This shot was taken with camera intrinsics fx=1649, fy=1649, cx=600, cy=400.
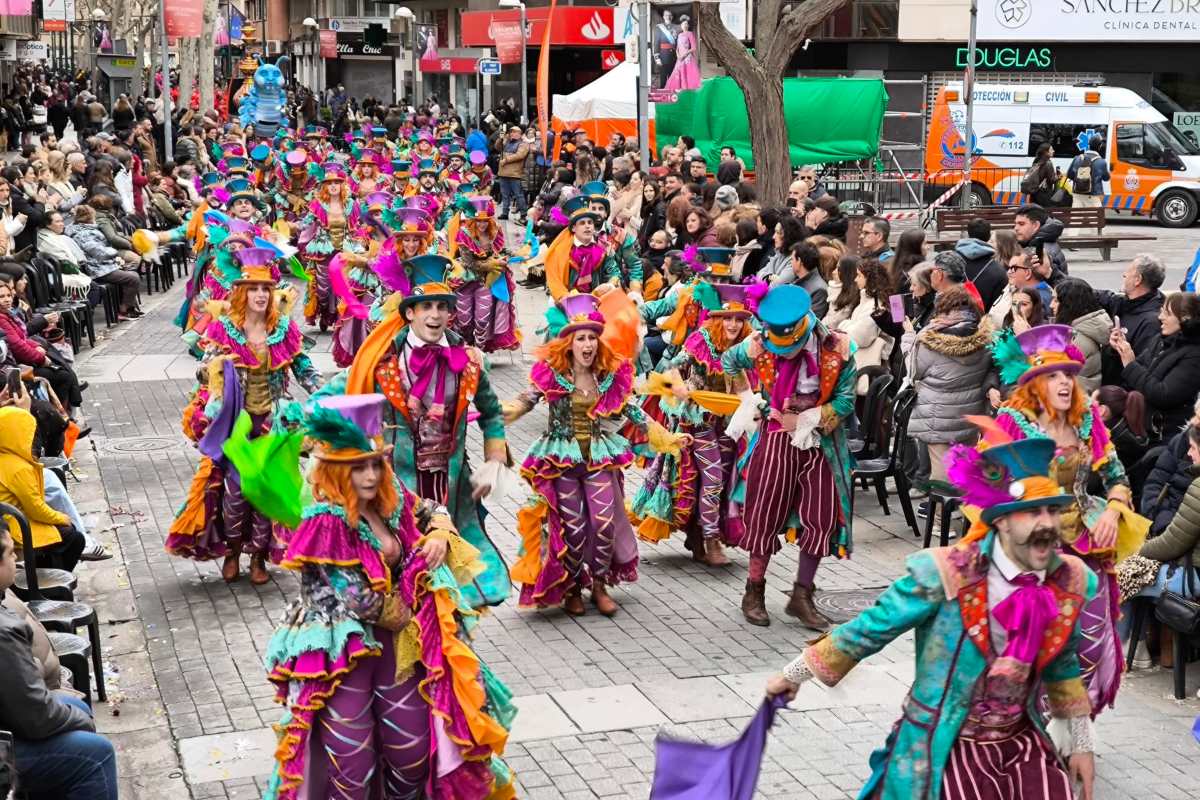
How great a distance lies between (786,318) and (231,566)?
384cm

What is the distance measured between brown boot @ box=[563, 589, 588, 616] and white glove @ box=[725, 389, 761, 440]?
1290mm

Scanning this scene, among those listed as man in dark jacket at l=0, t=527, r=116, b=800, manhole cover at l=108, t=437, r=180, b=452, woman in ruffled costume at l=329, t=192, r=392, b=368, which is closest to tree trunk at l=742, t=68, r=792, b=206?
woman in ruffled costume at l=329, t=192, r=392, b=368

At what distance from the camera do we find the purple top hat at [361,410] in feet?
18.5

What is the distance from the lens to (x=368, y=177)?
73.5ft

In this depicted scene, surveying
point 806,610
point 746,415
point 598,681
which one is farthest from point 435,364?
point 806,610

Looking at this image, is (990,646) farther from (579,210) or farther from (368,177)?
(368,177)


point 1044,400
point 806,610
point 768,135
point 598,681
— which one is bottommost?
point 598,681

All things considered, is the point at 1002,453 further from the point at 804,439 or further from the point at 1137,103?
the point at 1137,103

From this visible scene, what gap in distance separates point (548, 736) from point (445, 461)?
4.78 ft

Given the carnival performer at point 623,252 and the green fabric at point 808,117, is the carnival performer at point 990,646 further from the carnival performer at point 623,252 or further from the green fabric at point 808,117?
the green fabric at point 808,117

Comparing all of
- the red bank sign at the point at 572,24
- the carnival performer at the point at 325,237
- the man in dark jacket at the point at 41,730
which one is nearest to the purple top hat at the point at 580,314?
the man in dark jacket at the point at 41,730

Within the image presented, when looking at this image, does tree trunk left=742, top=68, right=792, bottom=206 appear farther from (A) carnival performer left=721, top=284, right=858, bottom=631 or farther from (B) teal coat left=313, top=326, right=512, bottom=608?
(B) teal coat left=313, top=326, right=512, bottom=608

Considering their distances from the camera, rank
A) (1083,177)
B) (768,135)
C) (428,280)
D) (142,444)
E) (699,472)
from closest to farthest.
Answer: (428,280) → (699,472) → (142,444) → (768,135) → (1083,177)

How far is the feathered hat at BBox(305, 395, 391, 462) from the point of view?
222 inches
